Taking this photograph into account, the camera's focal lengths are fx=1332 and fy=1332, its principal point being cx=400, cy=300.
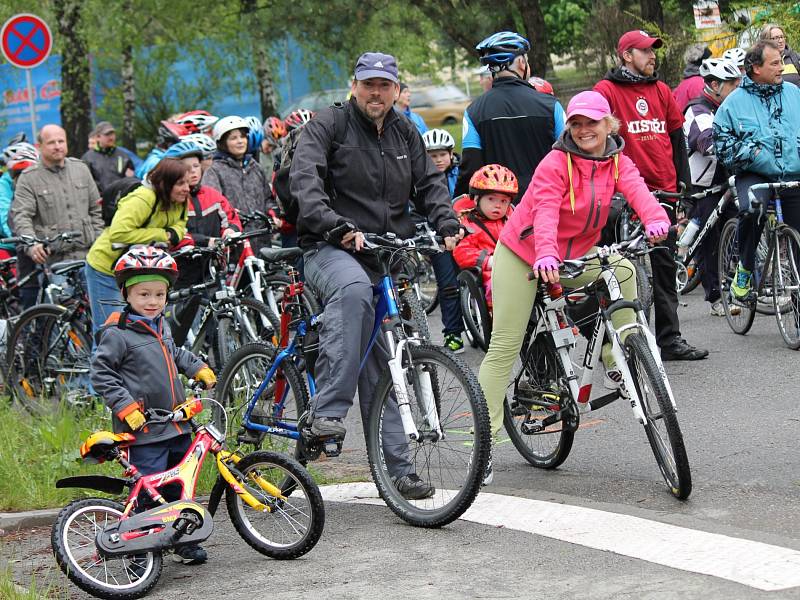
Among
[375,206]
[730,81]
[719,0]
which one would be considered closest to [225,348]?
[375,206]

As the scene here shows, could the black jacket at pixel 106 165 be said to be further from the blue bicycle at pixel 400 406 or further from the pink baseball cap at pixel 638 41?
the blue bicycle at pixel 400 406

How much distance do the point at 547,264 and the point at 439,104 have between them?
33.4 metres

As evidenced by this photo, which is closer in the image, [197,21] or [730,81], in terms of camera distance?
[730,81]

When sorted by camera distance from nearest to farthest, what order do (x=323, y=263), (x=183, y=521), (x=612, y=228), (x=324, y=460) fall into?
1. (x=183, y=521)
2. (x=323, y=263)
3. (x=324, y=460)
4. (x=612, y=228)

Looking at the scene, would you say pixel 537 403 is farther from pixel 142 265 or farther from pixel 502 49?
pixel 502 49

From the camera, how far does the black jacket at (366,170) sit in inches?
256

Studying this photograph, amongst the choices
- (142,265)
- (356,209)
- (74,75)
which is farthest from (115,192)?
(74,75)

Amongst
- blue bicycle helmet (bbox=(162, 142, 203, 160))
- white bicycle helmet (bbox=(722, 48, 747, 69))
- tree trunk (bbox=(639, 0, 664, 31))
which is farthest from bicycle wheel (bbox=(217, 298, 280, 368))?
tree trunk (bbox=(639, 0, 664, 31))

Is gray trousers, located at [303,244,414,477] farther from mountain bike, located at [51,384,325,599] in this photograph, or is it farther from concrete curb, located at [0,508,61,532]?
concrete curb, located at [0,508,61,532]

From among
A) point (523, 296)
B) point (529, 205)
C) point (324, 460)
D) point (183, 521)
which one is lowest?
point (324, 460)

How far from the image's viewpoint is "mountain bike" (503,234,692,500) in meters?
6.11

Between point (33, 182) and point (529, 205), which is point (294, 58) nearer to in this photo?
point (33, 182)

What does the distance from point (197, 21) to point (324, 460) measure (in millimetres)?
22753

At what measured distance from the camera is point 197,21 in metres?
29.3
